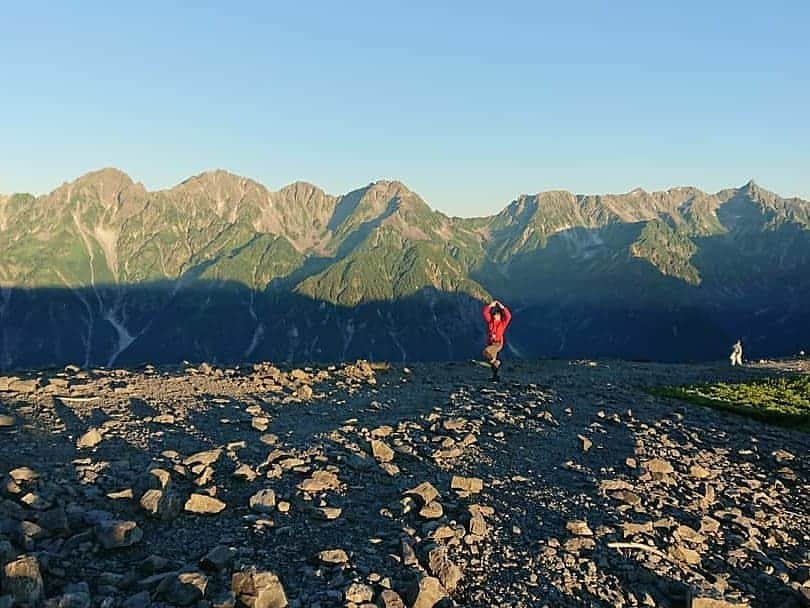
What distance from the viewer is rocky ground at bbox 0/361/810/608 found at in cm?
944

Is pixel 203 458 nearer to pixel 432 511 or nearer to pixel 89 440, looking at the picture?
pixel 89 440

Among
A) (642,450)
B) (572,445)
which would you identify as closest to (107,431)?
(572,445)

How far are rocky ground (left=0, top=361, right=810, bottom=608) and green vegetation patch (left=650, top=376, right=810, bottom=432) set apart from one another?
65.7 inches

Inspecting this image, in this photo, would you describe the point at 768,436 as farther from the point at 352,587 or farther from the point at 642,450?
the point at 352,587

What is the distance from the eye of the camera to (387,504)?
12500mm

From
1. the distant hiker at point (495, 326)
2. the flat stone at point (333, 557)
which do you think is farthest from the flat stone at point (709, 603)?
the distant hiker at point (495, 326)

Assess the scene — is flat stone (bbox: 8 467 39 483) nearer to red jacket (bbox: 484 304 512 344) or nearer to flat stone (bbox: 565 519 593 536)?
flat stone (bbox: 565 519 593 536)

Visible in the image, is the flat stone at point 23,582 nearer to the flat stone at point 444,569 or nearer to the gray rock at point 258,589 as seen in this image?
the gray rock at point 258,589

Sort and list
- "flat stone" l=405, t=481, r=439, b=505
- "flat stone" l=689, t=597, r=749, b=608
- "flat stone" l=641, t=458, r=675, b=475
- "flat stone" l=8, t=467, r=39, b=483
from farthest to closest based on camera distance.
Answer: "flat stone" l=641, t=458, r=675, b=475, "flat stone" l=8, t=467, r=39, b=483, "flat stone" l=405, t=481, r=439, b=505, "flat stone" l=689, t=597, r=749, b=608

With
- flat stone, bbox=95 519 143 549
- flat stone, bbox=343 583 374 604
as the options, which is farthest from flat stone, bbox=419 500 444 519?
flat stone, bbox=95 519 143 549

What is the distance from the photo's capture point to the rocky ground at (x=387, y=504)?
9438 mm

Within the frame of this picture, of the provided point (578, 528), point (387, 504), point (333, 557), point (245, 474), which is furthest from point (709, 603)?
point (245, 474)

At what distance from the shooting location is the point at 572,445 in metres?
17.6

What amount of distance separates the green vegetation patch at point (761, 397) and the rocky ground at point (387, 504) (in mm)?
1669
